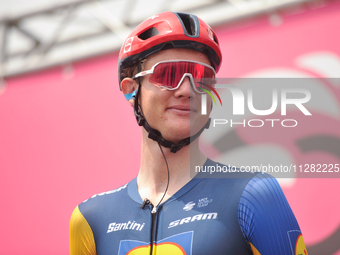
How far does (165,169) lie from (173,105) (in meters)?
0.37

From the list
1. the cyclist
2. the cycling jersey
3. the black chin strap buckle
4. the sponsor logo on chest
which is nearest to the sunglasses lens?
the cyclist

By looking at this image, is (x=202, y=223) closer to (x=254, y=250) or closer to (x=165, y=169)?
(x=254, y=250)

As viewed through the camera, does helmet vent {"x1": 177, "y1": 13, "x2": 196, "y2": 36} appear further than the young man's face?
Yes

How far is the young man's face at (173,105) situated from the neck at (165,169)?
11 cm

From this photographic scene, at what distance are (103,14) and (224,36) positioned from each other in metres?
1.50

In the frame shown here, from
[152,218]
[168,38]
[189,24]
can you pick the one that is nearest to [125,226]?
[152,218]

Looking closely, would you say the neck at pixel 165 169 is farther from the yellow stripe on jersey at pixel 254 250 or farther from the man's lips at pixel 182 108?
the yellow stripe on jersey at pixel 254 250

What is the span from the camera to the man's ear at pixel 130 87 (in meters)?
1.78

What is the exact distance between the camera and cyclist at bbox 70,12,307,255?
1392mm

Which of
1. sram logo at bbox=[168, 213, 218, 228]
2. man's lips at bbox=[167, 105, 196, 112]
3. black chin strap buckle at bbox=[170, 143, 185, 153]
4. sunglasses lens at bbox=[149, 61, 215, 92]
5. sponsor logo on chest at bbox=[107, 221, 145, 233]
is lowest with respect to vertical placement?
sponsor logo on chest at bbox=[107, 221, 145, 233]

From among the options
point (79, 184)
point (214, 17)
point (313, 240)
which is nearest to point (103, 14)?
point (214, 17)

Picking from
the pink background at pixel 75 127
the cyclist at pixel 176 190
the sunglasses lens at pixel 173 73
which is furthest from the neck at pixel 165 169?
A: the pink background at pixel 75 127

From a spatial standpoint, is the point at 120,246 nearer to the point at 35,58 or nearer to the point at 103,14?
the point at 103,14

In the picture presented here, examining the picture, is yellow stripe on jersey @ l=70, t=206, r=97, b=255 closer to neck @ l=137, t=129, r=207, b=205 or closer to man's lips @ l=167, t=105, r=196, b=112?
neck @ l=137, t=129, r=207, b=205
